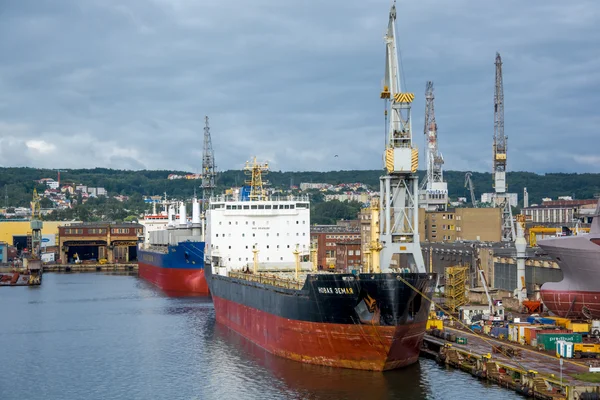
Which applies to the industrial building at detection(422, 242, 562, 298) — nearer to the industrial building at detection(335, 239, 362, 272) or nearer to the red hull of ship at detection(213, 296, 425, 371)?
the industrial building at detection(335, 239, 362, 272)

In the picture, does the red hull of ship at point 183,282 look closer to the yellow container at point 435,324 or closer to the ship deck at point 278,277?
the ship deck at point 278,277

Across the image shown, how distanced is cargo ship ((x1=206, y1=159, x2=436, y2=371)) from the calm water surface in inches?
31.6

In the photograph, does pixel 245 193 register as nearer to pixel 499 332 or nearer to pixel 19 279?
pixel 499 332

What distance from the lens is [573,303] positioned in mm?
40312

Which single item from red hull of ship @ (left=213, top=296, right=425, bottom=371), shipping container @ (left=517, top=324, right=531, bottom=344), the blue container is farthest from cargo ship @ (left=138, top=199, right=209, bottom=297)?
shipping container @ (left=517, top=324, right=531, bottom=344)

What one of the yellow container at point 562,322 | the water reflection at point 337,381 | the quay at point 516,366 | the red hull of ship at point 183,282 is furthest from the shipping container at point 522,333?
the red hull of ship at point 183,282


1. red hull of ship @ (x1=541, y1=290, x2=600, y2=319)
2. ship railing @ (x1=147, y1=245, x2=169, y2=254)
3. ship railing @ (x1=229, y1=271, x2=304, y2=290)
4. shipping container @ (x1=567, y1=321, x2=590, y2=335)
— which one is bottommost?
shipping container @ (x1=567, y1=321, x2=590, y2=335)

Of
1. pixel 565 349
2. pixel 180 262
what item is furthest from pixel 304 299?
pixel 180 262

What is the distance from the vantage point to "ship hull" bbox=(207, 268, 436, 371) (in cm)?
3053

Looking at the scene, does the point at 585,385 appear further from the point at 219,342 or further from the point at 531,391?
the point at 219,342

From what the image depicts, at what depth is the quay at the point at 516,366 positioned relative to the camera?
87.2 ft

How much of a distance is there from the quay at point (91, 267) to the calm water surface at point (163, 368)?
5720 cm

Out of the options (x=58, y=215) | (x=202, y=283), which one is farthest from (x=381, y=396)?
(x=58, y=215)

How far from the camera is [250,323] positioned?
137 ft
